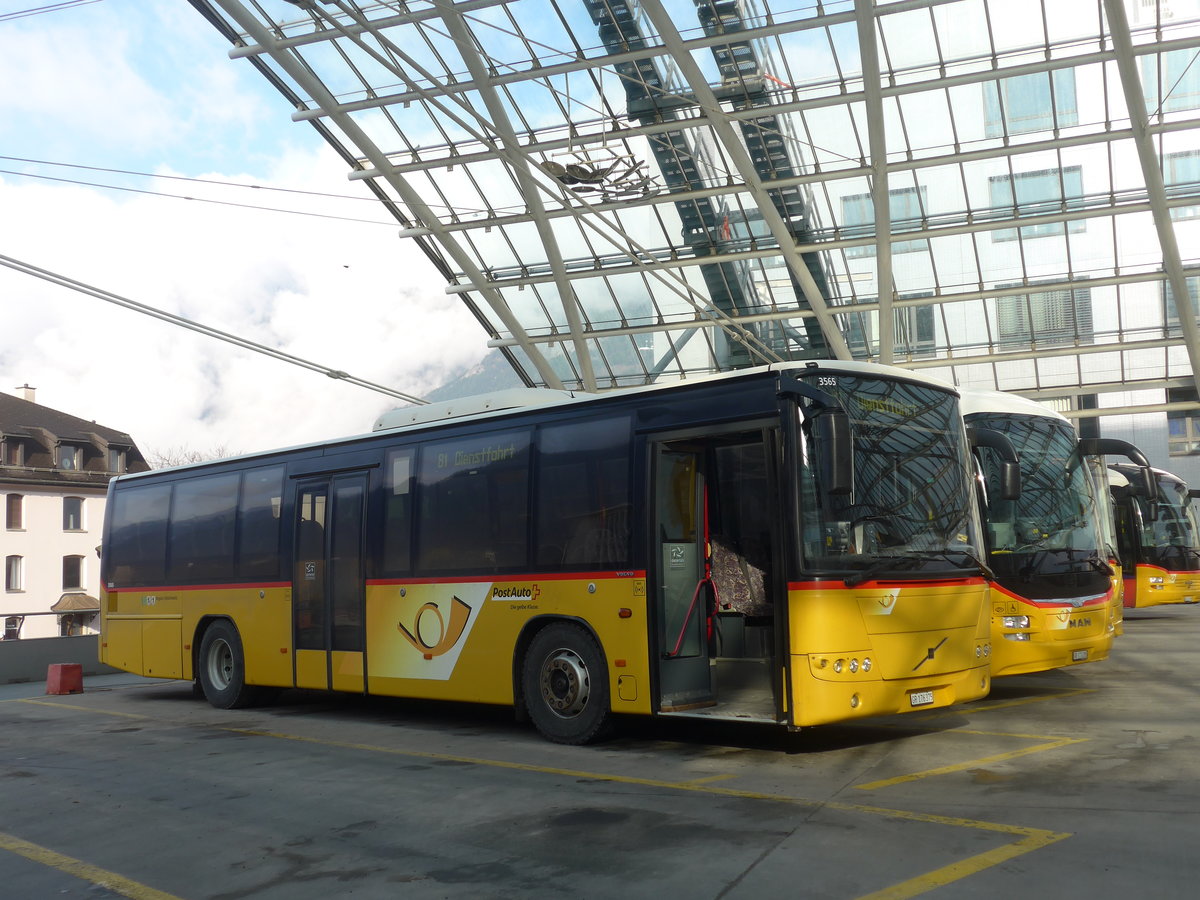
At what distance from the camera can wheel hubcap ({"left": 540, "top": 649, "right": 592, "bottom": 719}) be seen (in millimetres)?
9912

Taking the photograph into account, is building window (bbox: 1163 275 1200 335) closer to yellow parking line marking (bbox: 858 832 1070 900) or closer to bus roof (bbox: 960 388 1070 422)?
bus roof (bbox: 960 388 1070 422)

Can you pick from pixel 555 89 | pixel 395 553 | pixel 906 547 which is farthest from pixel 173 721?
pixel 555 89

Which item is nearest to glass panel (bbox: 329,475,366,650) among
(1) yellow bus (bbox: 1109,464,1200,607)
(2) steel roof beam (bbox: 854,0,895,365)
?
(2) steel roof beam (bbox: 854,0,895,365)

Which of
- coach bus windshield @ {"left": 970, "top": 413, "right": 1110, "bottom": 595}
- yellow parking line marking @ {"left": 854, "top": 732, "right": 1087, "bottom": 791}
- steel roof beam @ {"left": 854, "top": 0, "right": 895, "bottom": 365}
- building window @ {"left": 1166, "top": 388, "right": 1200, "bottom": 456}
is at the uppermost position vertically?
steel roof beam @ {"left": 854, "top": 0, "right": 895, "bottom": 365}

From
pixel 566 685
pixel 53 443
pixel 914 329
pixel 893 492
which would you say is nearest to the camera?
pixel 893 492

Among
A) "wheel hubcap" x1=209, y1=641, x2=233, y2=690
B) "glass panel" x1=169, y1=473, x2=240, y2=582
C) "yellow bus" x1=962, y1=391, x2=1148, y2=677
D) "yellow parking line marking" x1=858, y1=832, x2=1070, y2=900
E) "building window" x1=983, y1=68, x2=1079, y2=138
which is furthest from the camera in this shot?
"building window" x1=983, y1=68, x2=1079, y2=138

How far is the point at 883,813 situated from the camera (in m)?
6.75

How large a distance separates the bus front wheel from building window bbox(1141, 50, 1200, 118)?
812 inches

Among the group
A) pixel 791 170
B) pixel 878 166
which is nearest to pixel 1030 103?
pixel 878 166

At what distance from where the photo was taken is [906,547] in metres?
8.88

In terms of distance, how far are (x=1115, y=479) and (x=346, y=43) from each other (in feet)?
65.4

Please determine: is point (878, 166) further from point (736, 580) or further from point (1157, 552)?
point (736, 580)

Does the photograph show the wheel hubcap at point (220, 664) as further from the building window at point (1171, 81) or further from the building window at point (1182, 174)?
the building window at point (1182, 174)

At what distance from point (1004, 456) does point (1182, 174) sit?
18.8 meters
